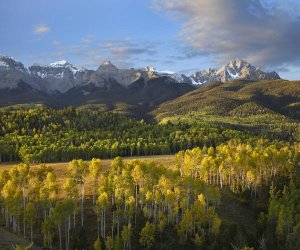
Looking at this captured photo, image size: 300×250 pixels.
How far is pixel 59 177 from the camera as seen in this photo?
172m

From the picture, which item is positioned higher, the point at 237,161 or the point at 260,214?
the point at 237,161

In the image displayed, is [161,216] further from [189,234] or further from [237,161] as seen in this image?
[237,161]

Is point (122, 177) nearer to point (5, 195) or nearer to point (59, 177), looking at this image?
point (5, 195)

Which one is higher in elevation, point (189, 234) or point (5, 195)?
point (5, 195)

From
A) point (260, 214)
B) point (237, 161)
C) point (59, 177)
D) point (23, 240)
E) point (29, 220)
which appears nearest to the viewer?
point (23, 240)

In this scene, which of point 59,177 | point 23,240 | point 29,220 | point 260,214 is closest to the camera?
point 23,240

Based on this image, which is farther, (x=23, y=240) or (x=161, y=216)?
(x=161, y=216)

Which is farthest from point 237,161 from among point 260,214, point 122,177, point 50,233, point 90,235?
point 50,233

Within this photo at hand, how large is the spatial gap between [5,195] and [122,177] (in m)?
33.5

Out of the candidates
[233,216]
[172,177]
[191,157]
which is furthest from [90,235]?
[191,157]

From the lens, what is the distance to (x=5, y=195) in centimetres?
12062

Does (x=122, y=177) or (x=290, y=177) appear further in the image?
(x=290, y=177)

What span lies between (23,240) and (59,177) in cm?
6391

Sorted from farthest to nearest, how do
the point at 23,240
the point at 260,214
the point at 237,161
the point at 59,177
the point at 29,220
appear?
the point at 59,177 → the point at 237,161 → the point at 260,214 → the point at 29,220 → the point at 23,240
